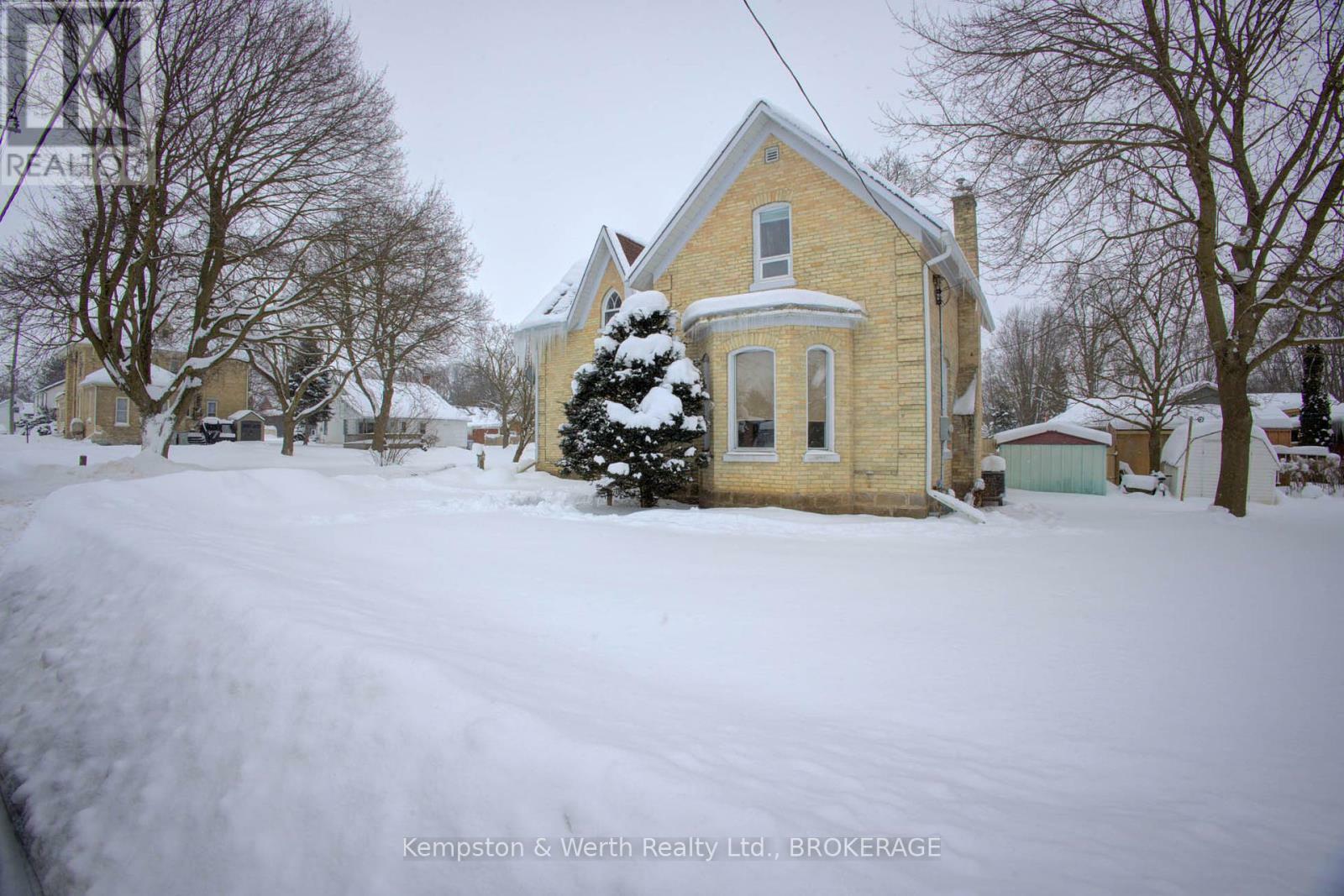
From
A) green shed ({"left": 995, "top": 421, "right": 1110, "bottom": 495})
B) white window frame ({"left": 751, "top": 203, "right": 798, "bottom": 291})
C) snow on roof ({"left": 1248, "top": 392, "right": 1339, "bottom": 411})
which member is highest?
white window frame ({"left": 751, "top": 203, "right": 798, "bottom": 291})

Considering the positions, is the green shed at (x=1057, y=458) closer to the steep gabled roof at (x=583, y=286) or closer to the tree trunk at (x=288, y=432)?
the steep gabled roof at (x=583, y=286)

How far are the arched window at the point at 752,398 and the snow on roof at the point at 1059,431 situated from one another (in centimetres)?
1245

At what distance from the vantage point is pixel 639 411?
10.9 metres

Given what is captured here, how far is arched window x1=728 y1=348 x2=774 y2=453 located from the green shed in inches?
490

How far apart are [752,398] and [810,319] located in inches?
72.8

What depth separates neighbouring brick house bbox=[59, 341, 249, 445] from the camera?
1355 inches

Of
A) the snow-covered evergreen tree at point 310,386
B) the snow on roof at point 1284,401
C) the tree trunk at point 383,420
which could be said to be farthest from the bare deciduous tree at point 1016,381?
the snow-covered evergreen tree at point 310,386

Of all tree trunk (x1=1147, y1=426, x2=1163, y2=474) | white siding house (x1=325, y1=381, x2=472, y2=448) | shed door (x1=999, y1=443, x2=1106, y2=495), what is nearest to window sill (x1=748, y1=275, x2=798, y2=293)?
shed door (x1=999, y1=443, x2=1106, y2=495)

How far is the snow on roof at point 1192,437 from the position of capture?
56.3 feet

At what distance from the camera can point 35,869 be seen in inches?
108

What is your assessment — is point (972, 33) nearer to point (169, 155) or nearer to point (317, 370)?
point (169, 155)

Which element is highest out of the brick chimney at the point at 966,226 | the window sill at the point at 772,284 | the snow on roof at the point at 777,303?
the brick chimney at the point at 966,226

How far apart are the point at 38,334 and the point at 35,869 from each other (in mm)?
18602

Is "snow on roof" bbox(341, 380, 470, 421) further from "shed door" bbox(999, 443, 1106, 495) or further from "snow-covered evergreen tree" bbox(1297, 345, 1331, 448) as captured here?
"snow-covered evergreen tree" bbox(1297, 345, 1331, 448)
